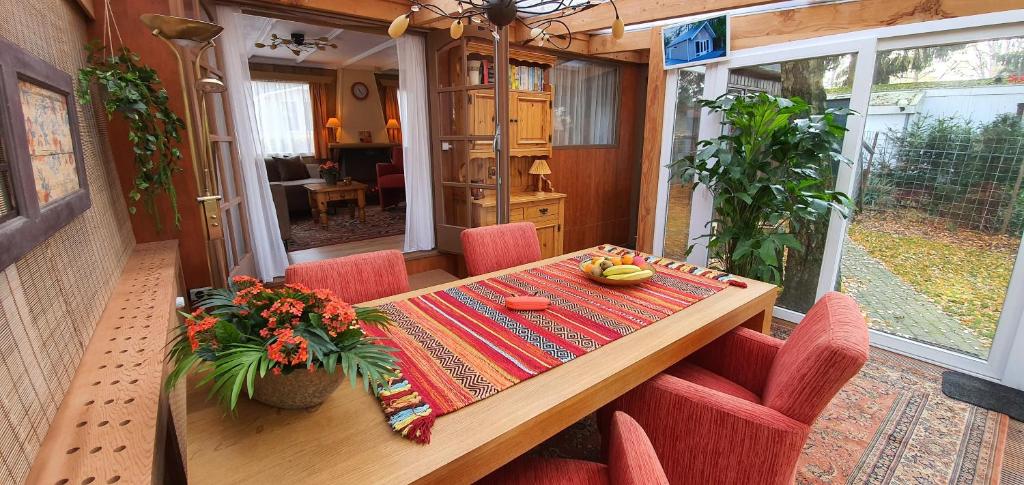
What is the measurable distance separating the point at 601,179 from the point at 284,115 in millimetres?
5801

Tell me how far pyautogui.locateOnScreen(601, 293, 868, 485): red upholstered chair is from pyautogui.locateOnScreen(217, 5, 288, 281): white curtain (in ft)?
9.69

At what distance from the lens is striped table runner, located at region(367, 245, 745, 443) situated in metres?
1.05

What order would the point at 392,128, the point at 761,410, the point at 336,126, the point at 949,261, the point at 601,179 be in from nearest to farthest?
the point at 761,410 < the point at 949,261 < the point at 601,179 < the point at 336,126 < the point at 392,128

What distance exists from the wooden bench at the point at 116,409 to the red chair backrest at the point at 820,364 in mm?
1429

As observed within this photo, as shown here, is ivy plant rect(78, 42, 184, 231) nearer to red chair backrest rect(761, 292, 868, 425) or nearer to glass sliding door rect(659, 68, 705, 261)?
red chair backrest rect(761, 292, 868, 425)

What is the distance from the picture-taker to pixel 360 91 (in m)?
7.89

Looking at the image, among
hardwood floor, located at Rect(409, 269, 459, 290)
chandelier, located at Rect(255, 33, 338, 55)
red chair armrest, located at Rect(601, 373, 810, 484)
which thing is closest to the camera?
red chair armrest, located at Rect(601, 373, 810, 484)

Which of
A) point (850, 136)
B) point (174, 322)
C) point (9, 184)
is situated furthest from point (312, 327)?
point (850, 136)

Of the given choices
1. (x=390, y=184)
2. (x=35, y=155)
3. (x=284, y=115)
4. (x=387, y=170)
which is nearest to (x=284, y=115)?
(x=284, y=115)

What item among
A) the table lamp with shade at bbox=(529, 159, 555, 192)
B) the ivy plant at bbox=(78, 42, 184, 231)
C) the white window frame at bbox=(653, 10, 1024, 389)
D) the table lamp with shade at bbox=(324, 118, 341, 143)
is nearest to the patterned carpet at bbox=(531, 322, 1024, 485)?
the white window frame at bbox=(653, 10, 1024, 389)

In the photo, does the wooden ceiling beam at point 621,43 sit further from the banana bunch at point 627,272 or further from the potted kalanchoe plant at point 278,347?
the potted kalanchoe plant at point 278,347

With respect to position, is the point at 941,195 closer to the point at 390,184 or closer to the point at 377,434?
the point at 377,434

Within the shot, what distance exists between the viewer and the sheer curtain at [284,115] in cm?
757

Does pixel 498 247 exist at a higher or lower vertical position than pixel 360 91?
lower
